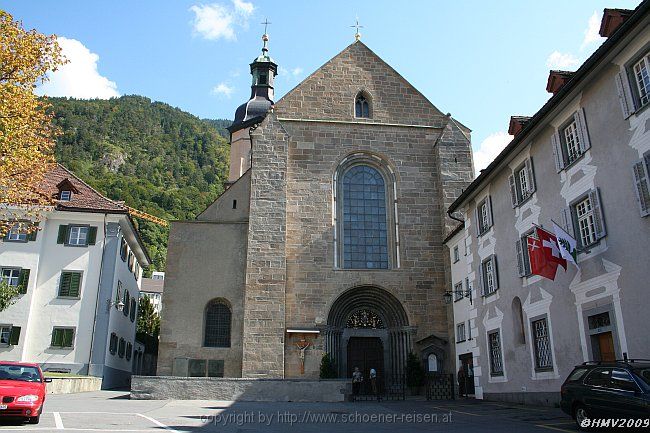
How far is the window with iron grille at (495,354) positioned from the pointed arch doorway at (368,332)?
5.49 m

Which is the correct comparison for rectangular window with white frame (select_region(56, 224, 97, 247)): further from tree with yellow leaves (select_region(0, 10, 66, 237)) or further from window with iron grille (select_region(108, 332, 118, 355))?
tree with yellow leaves (select_region(0, 10, 66, 237))

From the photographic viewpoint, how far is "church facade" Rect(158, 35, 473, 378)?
2514cm

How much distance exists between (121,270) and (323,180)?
1393 cm

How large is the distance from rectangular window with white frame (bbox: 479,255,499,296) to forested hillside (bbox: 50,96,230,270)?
80396 millimetres

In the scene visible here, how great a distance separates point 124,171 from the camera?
11900 centimetres

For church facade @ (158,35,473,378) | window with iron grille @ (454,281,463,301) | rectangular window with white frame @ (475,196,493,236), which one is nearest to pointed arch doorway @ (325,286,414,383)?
church facade @ (158,35,473,378)

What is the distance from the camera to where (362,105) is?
29.7 m

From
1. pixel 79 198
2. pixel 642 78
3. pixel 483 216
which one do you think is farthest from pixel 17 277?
pixel 642 78

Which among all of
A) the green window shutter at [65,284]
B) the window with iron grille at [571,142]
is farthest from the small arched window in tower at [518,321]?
the green window shutter at [65,284]

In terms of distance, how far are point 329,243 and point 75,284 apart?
45.1ft

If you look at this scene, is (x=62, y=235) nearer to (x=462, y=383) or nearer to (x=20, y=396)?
(x=20, y=396)

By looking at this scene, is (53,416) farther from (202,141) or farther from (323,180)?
(202,141)

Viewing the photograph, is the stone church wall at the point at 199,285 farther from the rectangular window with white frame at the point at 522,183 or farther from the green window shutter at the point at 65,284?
the rectangular window with white frame at the point at 522,183

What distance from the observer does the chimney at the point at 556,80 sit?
56.2 ft
